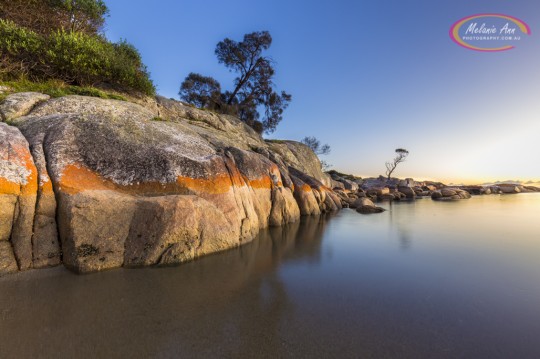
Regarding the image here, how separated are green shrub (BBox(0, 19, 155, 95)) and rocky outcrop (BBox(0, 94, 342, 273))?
4.57 metres

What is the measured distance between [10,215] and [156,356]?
470 centimetres

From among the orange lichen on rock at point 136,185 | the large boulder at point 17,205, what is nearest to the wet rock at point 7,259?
the large boulder at point 17,205

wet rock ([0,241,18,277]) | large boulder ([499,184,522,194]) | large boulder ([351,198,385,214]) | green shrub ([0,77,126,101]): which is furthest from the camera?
large boulder ([499,184,522,194])

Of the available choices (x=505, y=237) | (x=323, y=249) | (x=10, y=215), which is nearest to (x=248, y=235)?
(x=323, y=249)

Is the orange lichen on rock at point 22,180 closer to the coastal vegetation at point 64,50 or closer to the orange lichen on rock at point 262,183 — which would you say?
the orange lichen on rock at point 262,183

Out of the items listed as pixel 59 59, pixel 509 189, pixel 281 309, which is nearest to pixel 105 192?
pixel 281 309

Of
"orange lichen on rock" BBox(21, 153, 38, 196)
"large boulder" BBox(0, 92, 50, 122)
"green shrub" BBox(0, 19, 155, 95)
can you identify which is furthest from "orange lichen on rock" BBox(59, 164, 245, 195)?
"green shrub" BBox(0, 19, 155, 95)

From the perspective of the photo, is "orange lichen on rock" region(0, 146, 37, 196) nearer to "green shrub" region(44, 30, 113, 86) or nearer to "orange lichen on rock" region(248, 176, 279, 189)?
"orange lichen on rock" region(248, 176, 279, 189)

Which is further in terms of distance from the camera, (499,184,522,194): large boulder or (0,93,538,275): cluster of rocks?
(499,184,522,194): large boulder

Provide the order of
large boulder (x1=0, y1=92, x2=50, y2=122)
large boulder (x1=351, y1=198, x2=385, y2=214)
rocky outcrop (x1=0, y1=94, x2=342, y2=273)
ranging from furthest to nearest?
large boulder (x1=351, y1=198, x2=385, y2=214), large boulder (x1=0, y1=92, x2=50, y2=122), rocky outcrop (x1=0, y1=94, x2=342, y2=273)

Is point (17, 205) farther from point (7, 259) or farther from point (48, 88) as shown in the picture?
point (48, 88)

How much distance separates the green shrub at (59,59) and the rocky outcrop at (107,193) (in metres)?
4.57

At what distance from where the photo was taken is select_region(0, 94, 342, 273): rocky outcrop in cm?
479

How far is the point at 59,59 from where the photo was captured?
11547 millimetres
